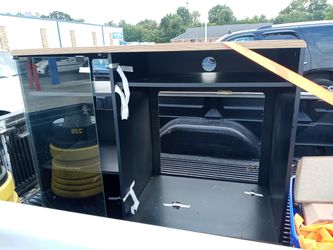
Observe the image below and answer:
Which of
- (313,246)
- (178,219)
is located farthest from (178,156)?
(313,246)

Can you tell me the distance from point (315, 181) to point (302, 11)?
25.5 meters

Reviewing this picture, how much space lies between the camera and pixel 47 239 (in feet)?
1.76

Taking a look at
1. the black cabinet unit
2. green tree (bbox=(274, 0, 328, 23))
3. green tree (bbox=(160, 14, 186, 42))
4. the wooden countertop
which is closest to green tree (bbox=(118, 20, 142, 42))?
green tree (bbox=(160, 14, 186, 42))

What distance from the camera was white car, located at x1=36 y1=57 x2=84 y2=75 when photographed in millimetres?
1398

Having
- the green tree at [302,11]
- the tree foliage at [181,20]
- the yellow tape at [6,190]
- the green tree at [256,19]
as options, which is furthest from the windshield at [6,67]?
the green tree at [256,19]

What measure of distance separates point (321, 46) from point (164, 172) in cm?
215

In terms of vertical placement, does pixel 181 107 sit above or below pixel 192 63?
below

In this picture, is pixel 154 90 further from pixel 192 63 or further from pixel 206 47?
pixel 206 47

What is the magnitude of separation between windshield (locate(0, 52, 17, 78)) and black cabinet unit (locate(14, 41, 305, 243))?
1714 mm

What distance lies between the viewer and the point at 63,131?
1552 mm

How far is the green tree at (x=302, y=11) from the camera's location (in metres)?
19.0

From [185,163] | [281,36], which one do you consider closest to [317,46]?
[281,36]

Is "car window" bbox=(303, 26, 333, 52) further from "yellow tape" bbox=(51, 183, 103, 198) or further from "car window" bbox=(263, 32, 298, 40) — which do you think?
"yellow tape" bbox=(51, 183, 103, 198)

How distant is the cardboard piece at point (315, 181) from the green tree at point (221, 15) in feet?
89.1
